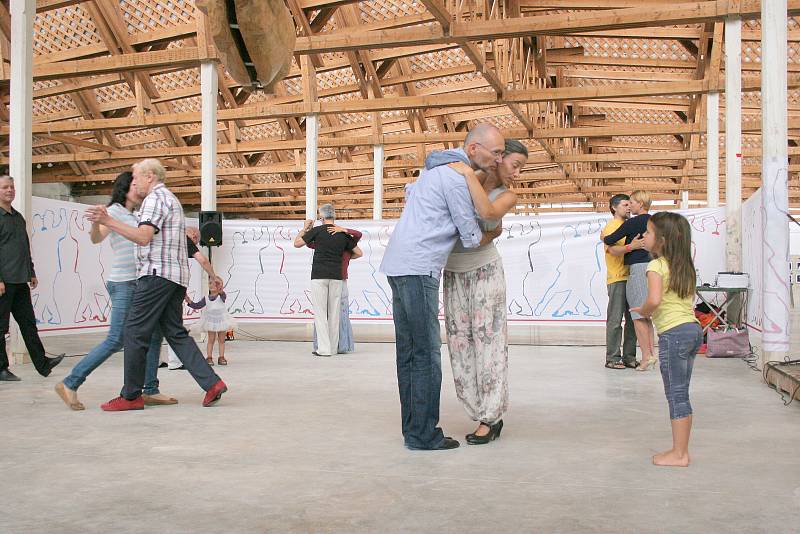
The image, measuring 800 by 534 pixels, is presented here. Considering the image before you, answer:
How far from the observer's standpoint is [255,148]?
59.0ft

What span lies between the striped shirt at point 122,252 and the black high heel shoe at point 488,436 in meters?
2.16

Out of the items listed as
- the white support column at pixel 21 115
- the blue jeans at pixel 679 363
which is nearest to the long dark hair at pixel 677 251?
the blue jeans at pixel 679 363

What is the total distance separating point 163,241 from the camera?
14.0 feet

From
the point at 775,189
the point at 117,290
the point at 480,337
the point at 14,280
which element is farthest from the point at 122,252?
the point at 775,189

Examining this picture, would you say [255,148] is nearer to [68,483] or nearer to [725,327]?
[725,327]

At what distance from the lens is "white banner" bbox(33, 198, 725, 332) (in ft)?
23.9

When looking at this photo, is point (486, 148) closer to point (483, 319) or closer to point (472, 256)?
point (472, 256)

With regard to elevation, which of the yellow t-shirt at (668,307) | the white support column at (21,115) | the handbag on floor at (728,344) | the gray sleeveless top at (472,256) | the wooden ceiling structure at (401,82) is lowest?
the handbag on floor at (728,344)

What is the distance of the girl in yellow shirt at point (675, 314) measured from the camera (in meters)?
3.13

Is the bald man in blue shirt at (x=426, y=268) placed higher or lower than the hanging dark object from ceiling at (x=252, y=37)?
lower

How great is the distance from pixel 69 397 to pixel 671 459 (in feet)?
10.1

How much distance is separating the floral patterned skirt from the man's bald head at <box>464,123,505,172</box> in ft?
1.43

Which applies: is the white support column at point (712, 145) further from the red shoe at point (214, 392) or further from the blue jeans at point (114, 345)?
the blue jeans at point (114, 345)

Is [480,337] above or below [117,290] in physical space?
below
